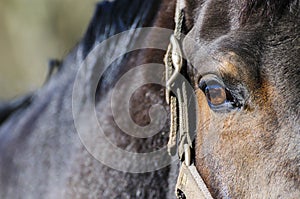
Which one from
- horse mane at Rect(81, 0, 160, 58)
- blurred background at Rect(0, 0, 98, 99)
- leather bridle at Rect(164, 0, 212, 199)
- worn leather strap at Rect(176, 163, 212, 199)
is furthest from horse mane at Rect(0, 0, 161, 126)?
blurred background at Rect(0, 0, 98, 99)

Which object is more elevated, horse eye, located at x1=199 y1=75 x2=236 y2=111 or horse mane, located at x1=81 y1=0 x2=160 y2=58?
horse eye, located at x1=199 y1=75 x2=236 y2=111

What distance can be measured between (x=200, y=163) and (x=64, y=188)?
0.44 meters

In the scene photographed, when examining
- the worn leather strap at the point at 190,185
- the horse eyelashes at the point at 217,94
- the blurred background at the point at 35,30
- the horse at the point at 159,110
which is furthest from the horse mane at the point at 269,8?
the blurred background at the point at 35,30

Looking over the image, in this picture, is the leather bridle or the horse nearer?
the horse

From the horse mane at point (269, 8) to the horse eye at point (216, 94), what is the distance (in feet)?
0.46

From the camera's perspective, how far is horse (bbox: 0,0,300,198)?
1199 millimetres

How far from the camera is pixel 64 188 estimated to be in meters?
1.65

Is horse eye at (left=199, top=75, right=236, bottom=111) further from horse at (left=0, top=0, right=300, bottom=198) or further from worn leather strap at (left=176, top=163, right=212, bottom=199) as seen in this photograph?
worn leather strap at (left=176, top=163, right=212, bottom=199)

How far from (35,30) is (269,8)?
264 inches

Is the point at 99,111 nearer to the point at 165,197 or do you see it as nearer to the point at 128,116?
the point at 128,116

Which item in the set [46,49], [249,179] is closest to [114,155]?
[249,179]

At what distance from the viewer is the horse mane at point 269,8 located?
1.23 m

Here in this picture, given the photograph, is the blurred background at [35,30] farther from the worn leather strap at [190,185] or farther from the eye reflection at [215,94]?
the eye reflection at [215,94]

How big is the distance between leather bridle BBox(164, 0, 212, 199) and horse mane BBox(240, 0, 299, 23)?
0.23m
